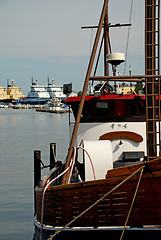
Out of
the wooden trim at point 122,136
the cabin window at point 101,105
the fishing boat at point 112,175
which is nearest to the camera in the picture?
the fishing boat at point 112,175

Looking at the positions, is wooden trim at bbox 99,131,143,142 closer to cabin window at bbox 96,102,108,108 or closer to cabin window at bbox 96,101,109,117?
cabin window at bbox 96,101,109,117

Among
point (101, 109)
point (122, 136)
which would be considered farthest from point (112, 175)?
point (101, 109)

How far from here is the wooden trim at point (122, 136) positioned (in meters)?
17.3

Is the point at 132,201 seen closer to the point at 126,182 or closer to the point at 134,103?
the point at 126,182

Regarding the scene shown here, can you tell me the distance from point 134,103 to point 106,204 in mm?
6621

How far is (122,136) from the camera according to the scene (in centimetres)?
1738

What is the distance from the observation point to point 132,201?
37.0 feet

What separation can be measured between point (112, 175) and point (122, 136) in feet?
18.5

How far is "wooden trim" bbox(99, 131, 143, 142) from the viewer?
17.3 meters

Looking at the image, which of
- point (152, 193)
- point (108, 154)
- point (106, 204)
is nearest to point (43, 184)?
point (108, 154)

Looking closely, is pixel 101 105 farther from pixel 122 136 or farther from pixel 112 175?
pixel 112 175

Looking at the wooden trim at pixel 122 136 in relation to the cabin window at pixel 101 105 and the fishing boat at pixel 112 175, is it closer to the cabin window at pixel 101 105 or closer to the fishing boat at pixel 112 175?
the fishing boat at pixel 112 175

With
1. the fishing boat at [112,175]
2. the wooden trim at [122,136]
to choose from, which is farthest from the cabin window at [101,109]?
the wooden trim at [122,136]

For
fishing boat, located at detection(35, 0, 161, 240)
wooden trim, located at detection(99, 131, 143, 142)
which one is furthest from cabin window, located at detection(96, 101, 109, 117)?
wooden trim, located at detection(99, 131, 143, 142)
